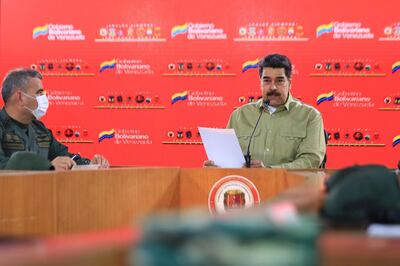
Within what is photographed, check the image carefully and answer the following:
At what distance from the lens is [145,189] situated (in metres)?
3.30

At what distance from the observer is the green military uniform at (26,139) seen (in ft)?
13.4

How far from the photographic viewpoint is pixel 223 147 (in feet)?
12.0

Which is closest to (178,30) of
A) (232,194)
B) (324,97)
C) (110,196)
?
(324,97)

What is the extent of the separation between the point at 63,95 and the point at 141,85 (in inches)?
26.5

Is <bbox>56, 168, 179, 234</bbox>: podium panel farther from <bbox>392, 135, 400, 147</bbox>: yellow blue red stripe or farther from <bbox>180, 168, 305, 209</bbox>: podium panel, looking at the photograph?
<bbox>392, 135, 400, 147</bbox>: yellow blue red stripe

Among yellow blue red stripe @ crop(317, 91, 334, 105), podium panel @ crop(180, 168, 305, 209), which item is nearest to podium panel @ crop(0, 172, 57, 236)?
podium panel @ crop(180, 168, 305, 209)

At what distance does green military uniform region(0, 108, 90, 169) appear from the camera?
407cm

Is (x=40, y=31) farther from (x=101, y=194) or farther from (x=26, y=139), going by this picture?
(x=101, y=194)

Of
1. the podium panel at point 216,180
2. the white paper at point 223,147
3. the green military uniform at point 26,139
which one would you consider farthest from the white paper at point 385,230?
the green military uniform at point 26,139

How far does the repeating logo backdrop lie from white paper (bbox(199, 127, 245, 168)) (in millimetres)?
1771

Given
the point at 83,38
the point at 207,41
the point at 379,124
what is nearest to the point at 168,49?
the point at 207,41

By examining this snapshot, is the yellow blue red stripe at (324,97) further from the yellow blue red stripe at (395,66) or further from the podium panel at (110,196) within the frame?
the podium panel at (110,196)

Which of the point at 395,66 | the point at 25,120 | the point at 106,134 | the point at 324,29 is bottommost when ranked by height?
the point at 106,134

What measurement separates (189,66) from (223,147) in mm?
1934
